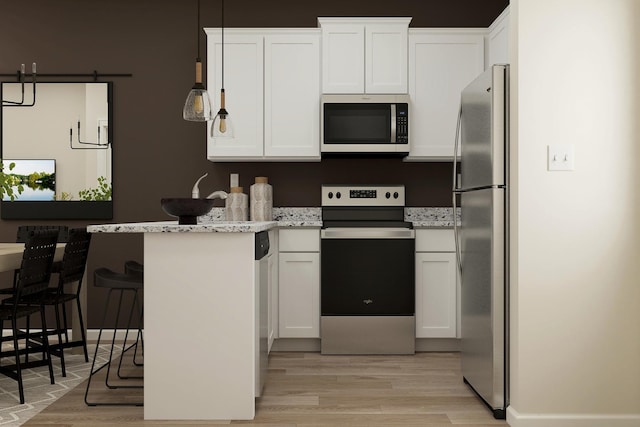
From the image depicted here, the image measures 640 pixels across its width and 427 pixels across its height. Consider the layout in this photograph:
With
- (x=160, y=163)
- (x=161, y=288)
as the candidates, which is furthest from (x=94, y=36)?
(x=161, y=288)

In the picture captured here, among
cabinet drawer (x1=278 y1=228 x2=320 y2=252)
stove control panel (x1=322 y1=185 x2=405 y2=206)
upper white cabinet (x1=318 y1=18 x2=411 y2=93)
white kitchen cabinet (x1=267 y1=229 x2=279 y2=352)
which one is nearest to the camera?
white kitchen cabinet (x1=267 y1=229 x2=279 y2=352)

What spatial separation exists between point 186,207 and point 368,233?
1.64m

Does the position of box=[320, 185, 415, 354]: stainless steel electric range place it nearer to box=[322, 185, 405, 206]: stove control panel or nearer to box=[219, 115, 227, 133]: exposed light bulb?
box=[322, 185, 405, 206]: stove control panel

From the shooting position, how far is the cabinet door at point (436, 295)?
4.39 metres

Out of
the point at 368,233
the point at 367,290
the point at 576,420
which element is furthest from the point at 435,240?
the point at 576,420

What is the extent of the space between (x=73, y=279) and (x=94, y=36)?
213 centimetres

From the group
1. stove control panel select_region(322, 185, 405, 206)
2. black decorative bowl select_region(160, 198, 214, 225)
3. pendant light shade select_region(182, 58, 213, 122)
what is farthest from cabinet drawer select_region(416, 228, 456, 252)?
pendant light shade select_region(182, 58, 213, 122)

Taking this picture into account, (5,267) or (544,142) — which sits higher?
(544,142)

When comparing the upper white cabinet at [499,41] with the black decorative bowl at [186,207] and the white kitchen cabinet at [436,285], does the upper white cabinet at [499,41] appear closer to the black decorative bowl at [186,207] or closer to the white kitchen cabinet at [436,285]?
the white kitchen cabinet at [436,285]

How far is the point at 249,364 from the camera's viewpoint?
2.82 meters

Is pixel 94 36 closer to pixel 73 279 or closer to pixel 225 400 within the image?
pixel 73 279

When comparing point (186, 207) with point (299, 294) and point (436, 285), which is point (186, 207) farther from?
point (436, 285)

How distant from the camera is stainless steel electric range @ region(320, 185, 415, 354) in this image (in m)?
4.30

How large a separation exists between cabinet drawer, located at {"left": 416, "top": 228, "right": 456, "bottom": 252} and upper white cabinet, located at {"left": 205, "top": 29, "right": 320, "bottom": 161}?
39.2 inches
